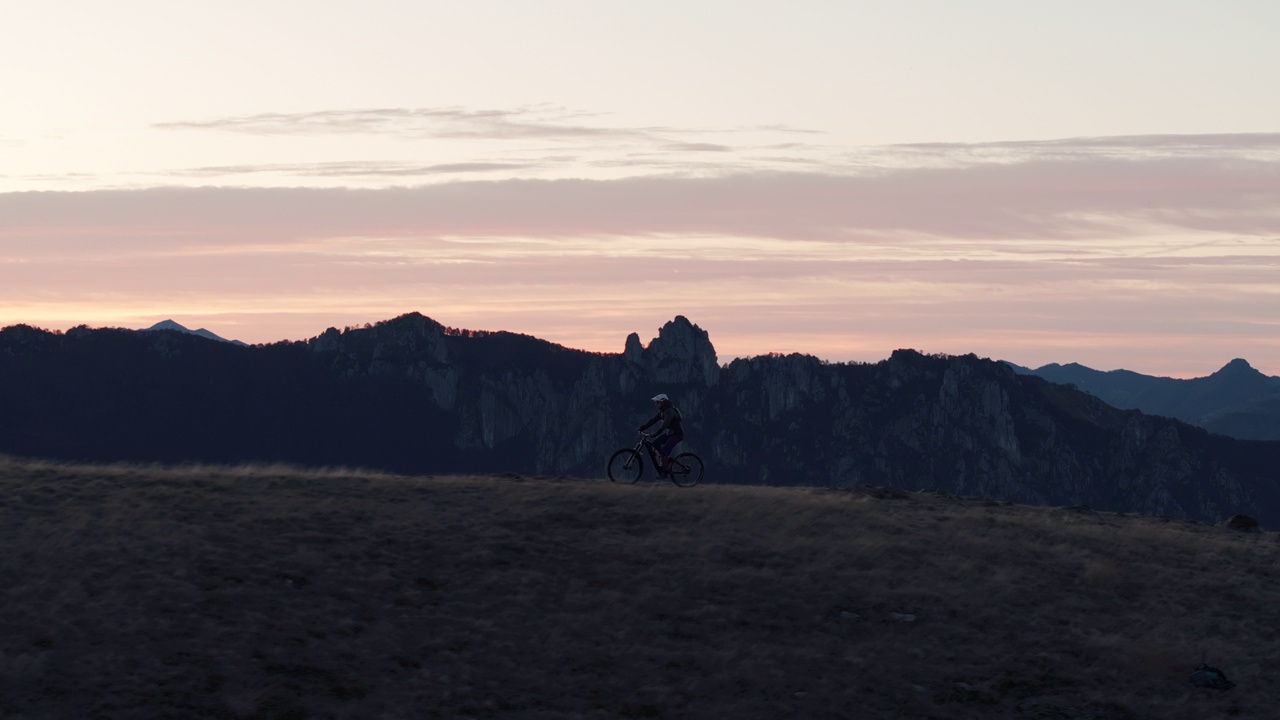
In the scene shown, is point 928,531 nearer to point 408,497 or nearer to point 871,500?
point 871,500

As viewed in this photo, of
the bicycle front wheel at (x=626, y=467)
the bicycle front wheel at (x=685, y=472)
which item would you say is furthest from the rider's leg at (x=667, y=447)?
the bicycle front wheel at (x=626, y=467)

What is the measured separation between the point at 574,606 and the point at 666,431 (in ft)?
32.2

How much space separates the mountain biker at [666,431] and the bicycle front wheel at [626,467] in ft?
2.41

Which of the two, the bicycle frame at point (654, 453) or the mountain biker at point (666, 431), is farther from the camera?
the bicycle frame at point (654, 453)

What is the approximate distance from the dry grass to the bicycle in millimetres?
1374

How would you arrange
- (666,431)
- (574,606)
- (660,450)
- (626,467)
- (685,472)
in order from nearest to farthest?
(574,606) → (666,431) → (660,450) → (626,467) → (685,472)

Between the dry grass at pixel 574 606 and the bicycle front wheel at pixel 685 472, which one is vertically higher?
the bicycle front wheel at pixel 685 472

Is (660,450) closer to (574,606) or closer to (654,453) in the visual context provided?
(654,453)

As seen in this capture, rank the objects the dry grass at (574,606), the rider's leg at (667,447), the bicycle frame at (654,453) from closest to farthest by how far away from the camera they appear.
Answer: the dry grass at (574,606) → the bicycle frame at (654,453) → the rider's leg at (667,447)

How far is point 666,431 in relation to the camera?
32.9 metres

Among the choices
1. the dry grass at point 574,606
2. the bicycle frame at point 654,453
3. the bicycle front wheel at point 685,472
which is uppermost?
the bicycle frame at point 654,453

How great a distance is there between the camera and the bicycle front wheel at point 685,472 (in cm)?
3362

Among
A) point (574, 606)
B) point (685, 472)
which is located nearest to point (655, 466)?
point (685, 472)

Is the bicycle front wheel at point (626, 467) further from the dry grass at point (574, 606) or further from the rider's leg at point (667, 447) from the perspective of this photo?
the dry grass at point (574, 606)
